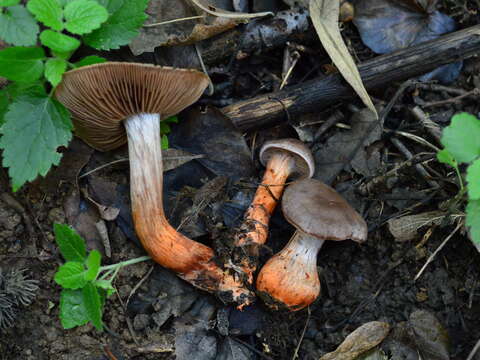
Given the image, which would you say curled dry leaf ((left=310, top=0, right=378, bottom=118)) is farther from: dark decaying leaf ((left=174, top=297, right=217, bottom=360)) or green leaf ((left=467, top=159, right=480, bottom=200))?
dark decaying leaf ((left=174, top=297, right=217, bottom=360))

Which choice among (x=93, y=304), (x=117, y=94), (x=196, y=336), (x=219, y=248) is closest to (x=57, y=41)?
(x=117, y=94)

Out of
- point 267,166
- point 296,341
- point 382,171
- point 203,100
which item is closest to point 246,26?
point 203,100

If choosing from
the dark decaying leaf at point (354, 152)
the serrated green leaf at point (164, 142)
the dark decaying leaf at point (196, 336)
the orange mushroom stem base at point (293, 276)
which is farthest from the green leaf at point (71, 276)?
the dark decaying leaf at point (354, 152)

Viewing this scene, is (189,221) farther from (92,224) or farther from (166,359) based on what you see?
(166,359)

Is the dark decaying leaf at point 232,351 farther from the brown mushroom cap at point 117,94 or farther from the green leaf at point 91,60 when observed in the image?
the green leaf at point 91,60

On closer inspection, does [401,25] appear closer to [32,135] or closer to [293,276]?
[293,276]

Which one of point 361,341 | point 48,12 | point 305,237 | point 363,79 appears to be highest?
point 48,12
